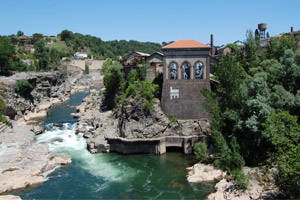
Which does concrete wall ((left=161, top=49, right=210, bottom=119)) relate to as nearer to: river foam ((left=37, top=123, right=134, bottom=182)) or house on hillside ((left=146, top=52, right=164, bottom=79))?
house on hillside ((left=146, top=52, right=164, bottom=79))

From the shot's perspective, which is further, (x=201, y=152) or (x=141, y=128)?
(x=141, y=128)

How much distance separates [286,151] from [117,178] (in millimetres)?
14009

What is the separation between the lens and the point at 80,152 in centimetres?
3525

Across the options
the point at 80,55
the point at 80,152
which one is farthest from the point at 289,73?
the point at 80,55

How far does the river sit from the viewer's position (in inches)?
985

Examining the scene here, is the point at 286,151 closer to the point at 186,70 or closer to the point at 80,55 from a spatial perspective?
the point at 186,70

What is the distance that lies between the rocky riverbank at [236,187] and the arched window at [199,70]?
12.2 metres

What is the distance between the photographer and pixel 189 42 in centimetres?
3744

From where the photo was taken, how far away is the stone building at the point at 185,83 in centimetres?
3644

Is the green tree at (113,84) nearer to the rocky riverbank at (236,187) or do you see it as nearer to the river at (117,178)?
the river at (117,178)

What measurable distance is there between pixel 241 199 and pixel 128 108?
17.1m

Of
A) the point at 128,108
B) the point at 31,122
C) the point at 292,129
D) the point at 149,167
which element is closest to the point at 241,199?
the point at 292,129

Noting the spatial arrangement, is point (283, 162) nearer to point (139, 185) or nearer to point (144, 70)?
point (139, 185)

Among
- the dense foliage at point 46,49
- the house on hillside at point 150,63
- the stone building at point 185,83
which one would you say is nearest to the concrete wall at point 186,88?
the stone building at point 185,83
